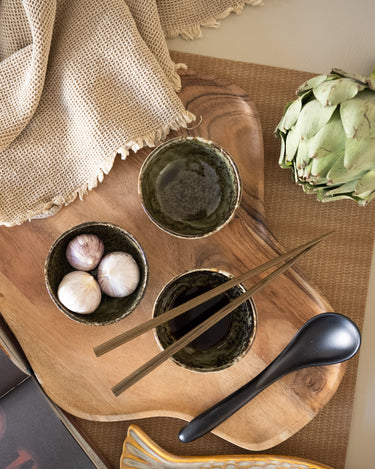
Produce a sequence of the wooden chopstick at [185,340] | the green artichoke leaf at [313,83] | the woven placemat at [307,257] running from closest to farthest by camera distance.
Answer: the wooden chopstick at [185,340]
the green artichoke leaf at [313,83]
the woven placemat at [307,257]

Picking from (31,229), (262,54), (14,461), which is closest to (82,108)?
(31,229)

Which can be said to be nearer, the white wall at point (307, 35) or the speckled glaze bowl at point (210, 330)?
the speckled glaze bowl at point (210, 330)

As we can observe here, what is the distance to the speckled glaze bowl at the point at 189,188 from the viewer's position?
25.2 inches

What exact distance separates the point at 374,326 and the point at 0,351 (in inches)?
21.3

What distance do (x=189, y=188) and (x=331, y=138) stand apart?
20cm

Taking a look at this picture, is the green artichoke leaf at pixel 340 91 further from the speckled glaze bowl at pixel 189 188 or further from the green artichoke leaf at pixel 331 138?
the speckled glaze bowl at pixel 189 188

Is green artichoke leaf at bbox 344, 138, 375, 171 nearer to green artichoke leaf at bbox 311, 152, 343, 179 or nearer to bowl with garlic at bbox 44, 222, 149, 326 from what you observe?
green artichoke leaf at bbox 311, 152, 343, 179

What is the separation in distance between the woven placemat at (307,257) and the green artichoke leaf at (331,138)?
0.14 meters

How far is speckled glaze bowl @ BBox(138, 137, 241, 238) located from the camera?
2.10 feet

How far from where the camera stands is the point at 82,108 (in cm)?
63

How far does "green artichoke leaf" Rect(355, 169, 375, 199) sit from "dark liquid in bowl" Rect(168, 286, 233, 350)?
0.22 metres

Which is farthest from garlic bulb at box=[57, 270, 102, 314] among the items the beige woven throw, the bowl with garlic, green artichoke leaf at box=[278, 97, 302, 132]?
green artichoke leaf at box=[278, 97, 302, 132]

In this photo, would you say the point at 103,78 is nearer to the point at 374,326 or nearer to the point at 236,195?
the point at 236,195

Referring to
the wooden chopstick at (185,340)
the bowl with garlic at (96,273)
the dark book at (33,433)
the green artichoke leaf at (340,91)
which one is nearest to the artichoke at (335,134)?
the green artichoke leaf at (340,91)
